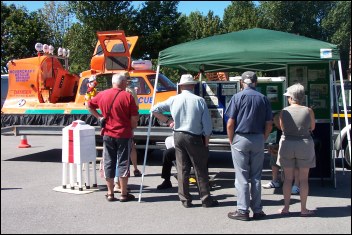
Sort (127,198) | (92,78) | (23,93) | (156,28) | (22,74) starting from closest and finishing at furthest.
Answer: (127,198) < (92,78) < (23,93) < (22,74) < (156,28)

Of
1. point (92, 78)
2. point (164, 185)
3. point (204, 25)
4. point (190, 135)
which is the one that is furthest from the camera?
point (204, 25)

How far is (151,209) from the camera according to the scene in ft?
22.1

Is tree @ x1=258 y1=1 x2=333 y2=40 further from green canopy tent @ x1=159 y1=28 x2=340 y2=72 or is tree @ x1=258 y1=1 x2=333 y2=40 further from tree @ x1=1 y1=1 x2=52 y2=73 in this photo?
green canopy tent @ x1=159 y1=28 x2=340 y2=72

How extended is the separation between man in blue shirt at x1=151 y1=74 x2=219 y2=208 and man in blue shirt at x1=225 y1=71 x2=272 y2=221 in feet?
1.88

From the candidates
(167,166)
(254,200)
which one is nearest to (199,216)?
(254,200)

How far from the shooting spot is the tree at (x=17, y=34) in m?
28.9

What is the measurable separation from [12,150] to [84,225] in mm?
8684

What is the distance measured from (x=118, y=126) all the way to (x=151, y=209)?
1.29 meters

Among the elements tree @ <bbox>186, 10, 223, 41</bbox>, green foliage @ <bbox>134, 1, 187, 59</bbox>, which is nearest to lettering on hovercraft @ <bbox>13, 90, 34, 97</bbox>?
green foliage @ <bbox>134, 1, 187, 59</bbox>

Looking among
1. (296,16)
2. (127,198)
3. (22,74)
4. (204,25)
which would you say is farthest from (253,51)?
(296,16)

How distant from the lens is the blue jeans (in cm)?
605

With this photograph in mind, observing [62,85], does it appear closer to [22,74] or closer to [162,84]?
[22,74]

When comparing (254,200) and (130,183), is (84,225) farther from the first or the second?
(130,183)

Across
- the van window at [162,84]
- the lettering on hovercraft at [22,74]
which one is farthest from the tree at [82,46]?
the van window at [162,84]
